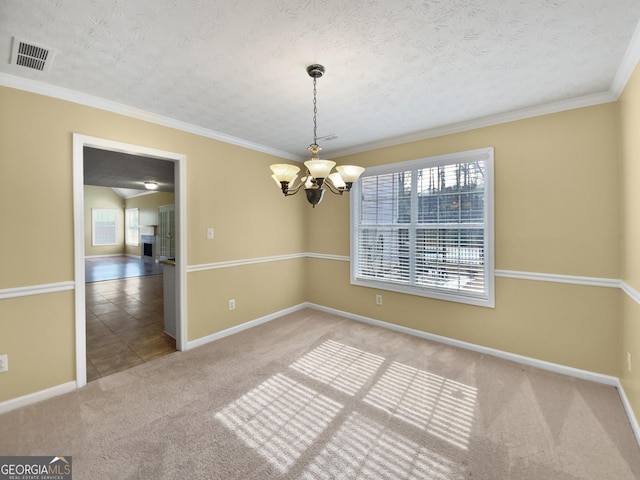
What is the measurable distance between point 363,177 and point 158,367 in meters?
3.37

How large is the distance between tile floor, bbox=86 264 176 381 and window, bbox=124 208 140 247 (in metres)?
5.65

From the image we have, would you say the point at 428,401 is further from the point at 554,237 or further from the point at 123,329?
the point at 123,329

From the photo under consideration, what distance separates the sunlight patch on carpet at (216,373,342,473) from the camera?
5.65 feet

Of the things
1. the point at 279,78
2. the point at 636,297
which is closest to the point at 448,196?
the point at 636,297

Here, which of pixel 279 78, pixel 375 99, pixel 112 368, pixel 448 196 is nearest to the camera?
pixel 279 78

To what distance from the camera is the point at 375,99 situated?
8.10ft

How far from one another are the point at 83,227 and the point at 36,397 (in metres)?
1.40

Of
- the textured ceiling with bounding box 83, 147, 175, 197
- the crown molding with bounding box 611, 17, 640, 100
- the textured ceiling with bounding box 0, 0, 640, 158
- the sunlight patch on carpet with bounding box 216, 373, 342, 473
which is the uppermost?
the textured ceiling with bounding box 83, 147, 175, 197

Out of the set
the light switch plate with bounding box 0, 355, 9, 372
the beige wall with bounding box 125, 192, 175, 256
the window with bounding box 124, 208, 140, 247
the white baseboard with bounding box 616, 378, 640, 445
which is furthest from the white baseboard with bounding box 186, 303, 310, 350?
the window with bounding box 124, 208, 140, 247

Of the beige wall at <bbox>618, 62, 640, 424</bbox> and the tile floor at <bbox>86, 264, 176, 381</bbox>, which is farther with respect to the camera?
the tile floor at <bbox>86, 264, 176, 381</bbox>

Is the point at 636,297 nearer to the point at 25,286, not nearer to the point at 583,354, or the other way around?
the point at 583,354

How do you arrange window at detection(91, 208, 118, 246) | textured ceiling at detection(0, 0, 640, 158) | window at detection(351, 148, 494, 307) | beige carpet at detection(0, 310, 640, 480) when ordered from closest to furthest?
textured ceiling at detection(0, 0, 640, 158), beige carpet at detection(0, 310, 640, 480), window at detection(351, 148, 494, 307), window at detection(91, 208, 118, 246)

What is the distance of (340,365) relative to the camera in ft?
9.05

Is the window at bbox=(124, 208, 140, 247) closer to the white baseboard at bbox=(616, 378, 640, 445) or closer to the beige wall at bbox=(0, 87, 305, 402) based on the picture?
the beige wall at bbox=(0, 87, 305, 402)
